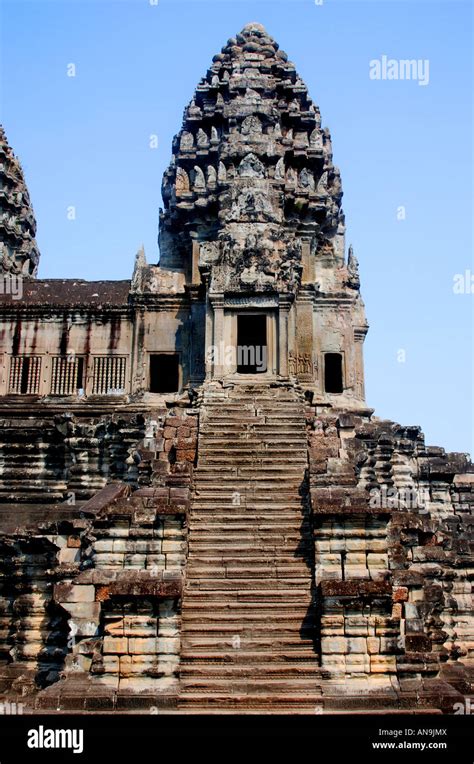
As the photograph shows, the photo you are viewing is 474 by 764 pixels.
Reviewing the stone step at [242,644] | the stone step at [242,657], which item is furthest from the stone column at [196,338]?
the stone step at [242,657]

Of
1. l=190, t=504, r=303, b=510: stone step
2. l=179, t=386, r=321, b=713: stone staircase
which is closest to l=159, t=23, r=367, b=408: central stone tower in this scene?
l=179, t=386, r=321, b=713: stone staircase

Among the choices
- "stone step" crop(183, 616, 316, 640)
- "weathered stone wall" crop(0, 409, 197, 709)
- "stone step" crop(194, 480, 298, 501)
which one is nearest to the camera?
"weathered stone wall" crop(0, 409, 197, 709)

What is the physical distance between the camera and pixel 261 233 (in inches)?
715

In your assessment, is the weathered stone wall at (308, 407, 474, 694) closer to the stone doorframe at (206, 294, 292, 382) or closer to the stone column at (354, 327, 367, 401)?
the stone doorframe at (206, 294, 292, 382)

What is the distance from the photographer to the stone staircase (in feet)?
33.6

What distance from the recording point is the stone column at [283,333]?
17.5 metres

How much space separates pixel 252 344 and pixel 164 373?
85.7 inches

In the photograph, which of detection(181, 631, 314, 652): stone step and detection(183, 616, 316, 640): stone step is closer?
detection(181, 631, 314, 652): stone step

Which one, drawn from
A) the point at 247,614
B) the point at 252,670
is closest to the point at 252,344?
the point at 247,614

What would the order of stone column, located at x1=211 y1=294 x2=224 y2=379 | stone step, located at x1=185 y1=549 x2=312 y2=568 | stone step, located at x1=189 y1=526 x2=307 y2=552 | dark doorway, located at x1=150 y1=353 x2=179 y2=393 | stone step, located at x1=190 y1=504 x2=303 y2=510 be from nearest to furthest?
stone step, located at x1=185 y1=549 x2=312 y2=568, stone step, located at x1=189 y1=526 x2=307 y2=552, stone step, located at x1=190 y1=504 x2=303 y2=510, stone column, located at x1=211 y1=294 x2=224 y2=379, dark doorway, located at x1=150 y1=353 x2=179 y2=393

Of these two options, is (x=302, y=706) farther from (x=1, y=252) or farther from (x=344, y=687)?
(x=1, y=252)

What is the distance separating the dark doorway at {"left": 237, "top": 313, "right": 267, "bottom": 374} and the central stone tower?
26 mm

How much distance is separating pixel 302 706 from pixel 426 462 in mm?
8177
